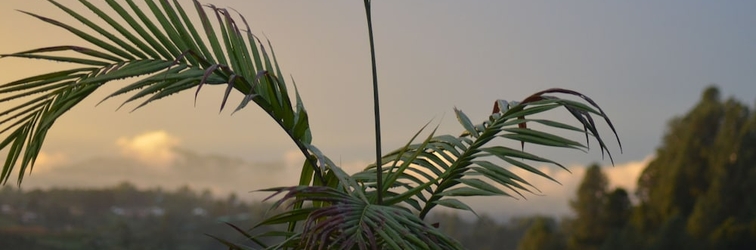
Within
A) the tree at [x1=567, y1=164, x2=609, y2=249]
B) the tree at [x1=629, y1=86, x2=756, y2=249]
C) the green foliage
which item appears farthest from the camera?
the green foliage

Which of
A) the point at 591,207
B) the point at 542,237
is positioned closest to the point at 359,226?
the point at 591,207

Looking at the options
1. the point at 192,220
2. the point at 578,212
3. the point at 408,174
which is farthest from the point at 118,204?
the point at 408,174

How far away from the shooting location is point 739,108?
21.3 m

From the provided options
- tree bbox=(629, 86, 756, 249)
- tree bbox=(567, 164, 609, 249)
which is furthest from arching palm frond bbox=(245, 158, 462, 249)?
tree bbox=(567, 164, 609, 249)

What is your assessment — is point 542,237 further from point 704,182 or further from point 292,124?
point 292,124

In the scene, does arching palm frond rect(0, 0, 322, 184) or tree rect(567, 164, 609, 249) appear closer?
arching palm frond rect(0, 0, 322, 184)

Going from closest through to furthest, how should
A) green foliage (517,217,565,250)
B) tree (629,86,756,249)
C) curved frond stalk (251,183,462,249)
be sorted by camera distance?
1. curved frond stalk (251,183,462,249)
2. tree (629,86,756,249)
3. green foliage (517,217,565,250)

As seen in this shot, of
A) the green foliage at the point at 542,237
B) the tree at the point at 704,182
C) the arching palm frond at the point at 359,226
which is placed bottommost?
the arching palm frond at the point at 359,226

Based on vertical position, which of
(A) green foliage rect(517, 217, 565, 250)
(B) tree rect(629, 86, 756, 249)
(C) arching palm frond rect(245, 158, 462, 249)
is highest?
(B) tree rect(629, 86, 756, 249)

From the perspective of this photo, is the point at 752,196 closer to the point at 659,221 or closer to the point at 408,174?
the point at 659,221

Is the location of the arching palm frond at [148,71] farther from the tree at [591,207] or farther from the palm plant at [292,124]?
the tree at [591,207]

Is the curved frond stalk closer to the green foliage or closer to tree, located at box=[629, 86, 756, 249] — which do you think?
tree, located at box=[629, 86, 756, 249]

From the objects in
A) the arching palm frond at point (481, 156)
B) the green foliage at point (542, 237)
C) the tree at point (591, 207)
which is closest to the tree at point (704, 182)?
the tree at point (591, 207)

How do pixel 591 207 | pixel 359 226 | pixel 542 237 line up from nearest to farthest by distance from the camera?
pixel 359 226 < pixel 591 207 < pixel 542 237
